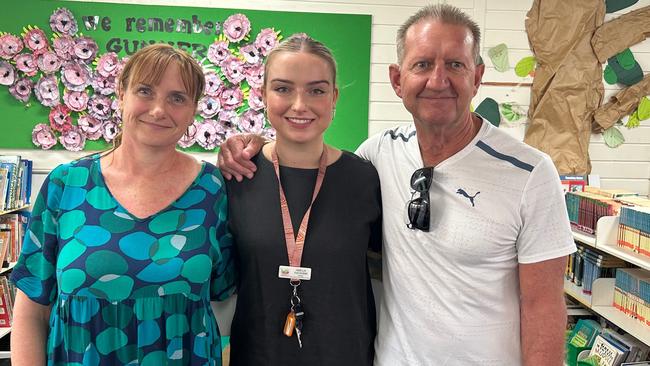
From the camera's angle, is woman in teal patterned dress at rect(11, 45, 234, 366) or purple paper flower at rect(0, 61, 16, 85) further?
purple paper flower at rect(0, 61, 16, 85)

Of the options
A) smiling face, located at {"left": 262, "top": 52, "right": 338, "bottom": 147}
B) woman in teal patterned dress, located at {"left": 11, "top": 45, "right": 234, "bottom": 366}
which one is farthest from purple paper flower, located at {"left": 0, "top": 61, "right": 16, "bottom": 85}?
smiling face, located at {"left": 262, "top": 52, "right": 338, "bottom": 147}

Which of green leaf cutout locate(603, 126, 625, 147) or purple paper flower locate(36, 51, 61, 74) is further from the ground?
Result: purple paper flower locate(36, 51, 61, 74)

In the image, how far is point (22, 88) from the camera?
3.72 m

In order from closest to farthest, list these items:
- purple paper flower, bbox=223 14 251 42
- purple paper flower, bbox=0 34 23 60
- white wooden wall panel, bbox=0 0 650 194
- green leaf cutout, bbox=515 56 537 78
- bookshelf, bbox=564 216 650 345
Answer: bookshelf, bbox=564 216 650 345 < purple paper flower, bbox=0 34 23 60 < purple paper flower, bbox=223 14 251 42 < white wooden wall panel, bbox=0 0 650 194 < green leaf cutout, bbox=515 56 537 78

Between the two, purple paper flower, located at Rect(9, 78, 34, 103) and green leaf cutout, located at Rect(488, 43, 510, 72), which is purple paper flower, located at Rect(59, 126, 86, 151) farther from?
green leaf cutout, located at Rect(488, 43, 510, 72)

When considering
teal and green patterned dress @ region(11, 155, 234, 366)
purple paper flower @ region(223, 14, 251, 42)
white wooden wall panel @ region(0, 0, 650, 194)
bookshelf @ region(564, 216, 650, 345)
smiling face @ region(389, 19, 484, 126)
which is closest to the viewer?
teal and green patterned dress @ region(11, 155, 234, 366)

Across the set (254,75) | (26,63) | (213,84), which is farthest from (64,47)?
(254,75)

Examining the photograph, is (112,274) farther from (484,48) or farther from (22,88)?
(484,48)

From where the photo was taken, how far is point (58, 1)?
3697 millimetres

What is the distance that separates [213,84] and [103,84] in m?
0.82

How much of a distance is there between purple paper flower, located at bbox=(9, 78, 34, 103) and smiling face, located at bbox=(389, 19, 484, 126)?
3357 millimetres

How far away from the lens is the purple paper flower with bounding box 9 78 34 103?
3.71 m

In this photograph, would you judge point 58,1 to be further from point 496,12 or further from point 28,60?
point 496,12

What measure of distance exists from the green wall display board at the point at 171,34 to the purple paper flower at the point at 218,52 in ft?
0.14
